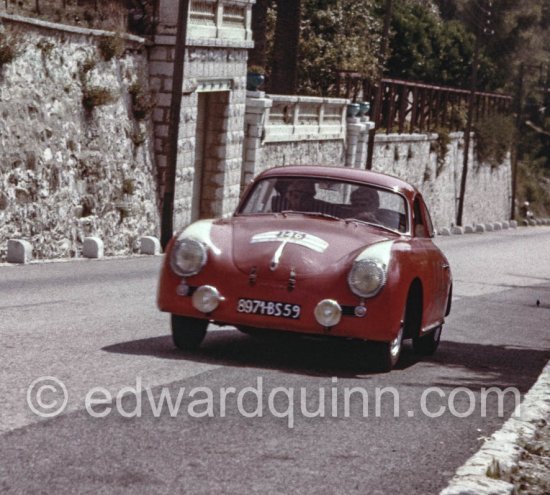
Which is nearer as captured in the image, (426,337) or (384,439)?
(384,439)

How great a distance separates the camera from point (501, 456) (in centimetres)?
621

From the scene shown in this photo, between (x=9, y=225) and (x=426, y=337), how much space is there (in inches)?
429

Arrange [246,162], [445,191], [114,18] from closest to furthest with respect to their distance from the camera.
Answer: [114,18] < [246,162] < [445,191]

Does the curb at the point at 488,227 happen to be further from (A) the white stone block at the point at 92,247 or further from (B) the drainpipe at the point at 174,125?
(A) the white stone block at the point at 92,247

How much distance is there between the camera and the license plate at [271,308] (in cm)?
914

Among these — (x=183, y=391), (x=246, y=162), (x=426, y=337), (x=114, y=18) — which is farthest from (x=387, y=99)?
(x=183, y=391)

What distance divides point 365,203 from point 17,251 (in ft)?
34.4

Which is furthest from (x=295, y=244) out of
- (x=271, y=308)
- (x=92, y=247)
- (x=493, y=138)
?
(x=493, y=138)

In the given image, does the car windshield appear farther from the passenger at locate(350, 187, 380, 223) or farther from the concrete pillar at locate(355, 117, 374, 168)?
the concrete pillar at locate(355, 117, 374, 168)

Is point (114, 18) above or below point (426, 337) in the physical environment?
above

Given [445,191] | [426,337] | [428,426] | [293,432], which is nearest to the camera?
[293,432]

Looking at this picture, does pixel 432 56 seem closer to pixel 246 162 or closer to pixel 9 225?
pixel 246 162

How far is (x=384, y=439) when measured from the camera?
688 centimetres

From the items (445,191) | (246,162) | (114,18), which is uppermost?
(114,18)
